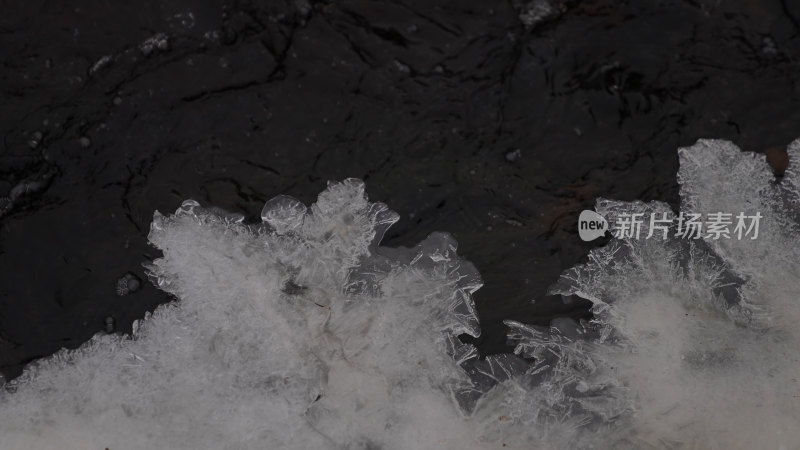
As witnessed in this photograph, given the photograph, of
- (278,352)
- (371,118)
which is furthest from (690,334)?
(278,352)

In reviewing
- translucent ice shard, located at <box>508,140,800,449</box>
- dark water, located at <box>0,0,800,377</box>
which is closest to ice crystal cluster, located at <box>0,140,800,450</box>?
translucent ice shard, located at <box>508,140,800,449</box>

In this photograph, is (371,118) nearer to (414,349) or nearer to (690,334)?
(414,349)

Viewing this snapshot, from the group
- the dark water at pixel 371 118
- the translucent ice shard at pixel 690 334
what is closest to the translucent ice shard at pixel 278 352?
the dark water at pixel 371 118

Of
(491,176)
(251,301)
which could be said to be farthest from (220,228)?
(491,176)

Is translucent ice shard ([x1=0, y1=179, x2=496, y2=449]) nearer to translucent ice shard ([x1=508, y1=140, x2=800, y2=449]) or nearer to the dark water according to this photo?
the dark water

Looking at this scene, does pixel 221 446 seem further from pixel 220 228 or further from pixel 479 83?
pixel 479 83

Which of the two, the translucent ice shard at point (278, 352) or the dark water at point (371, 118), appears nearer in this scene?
the translucent ice shard at point (278, 352)

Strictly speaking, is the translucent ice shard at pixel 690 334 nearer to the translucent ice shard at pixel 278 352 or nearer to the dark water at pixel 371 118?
the dark water at pixel 371 118

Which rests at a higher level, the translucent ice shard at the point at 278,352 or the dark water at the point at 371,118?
the dark water at the point at 371,118
